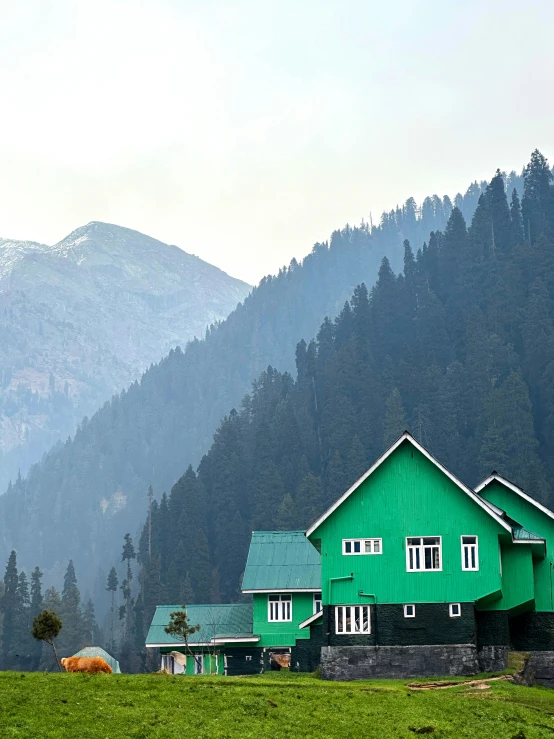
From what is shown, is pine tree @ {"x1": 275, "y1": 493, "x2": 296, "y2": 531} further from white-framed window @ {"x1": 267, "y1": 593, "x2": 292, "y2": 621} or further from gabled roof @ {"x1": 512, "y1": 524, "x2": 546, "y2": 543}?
gabled roof @ {"x1": 512, "y1": 524, "x2": 546, "y2": 543}

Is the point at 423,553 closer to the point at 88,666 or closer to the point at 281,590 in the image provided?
the point at 281,590

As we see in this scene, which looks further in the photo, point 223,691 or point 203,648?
point 203,648

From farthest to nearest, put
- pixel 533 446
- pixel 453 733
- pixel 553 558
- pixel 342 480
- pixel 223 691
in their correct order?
pixel 342 480 < pixel 533 446 < pixel 553 558 < pixel 223 691 < pixel 453 733

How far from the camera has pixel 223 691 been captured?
40.2 meters

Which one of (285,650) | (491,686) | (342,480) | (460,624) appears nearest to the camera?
(491,686)

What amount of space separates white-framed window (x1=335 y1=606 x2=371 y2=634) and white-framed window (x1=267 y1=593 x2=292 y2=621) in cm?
1608

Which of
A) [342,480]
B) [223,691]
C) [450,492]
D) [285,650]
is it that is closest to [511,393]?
[342,480]

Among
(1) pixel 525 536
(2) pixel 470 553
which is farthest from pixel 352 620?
(1) pixel 525 536

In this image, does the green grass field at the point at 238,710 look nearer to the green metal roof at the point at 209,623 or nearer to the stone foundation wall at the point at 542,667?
the stone foundation wall at the point at 542,667

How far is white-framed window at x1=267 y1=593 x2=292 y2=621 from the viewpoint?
243ft

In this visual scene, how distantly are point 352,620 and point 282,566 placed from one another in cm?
1679

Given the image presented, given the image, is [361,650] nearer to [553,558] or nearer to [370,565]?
[370,565]

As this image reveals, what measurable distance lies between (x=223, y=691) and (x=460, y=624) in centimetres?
1956

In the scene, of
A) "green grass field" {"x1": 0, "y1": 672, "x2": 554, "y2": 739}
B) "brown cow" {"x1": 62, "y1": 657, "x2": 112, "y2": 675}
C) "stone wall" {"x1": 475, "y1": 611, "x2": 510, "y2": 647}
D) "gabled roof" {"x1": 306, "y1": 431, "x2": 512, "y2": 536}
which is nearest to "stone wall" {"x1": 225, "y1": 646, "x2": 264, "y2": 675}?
"gabled roof" {"x1": 306, "y1": 431, "x2": 512, "y2": 536}
